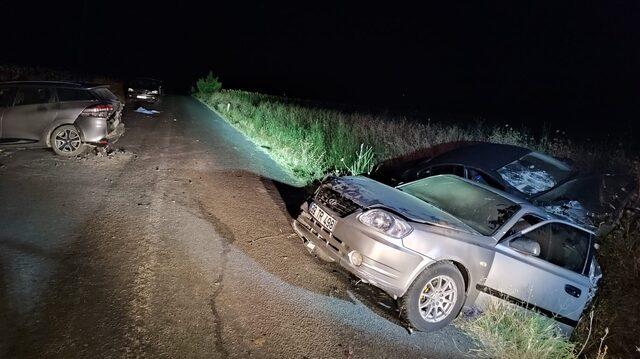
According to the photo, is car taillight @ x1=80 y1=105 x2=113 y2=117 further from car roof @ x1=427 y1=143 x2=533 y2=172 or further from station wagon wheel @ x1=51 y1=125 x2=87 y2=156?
car roof @ x1=427 y1=143 x2=533 y2=172

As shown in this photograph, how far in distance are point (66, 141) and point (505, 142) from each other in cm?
1158

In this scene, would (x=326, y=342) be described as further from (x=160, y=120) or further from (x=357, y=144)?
(x=160, y=120)

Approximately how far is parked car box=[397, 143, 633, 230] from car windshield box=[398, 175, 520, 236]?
5.41ft

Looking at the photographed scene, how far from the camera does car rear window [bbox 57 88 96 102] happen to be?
8914mm

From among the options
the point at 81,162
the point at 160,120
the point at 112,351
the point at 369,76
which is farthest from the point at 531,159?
the point at 369,76

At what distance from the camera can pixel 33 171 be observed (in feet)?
25.8

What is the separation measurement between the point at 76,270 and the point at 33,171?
14.7ft

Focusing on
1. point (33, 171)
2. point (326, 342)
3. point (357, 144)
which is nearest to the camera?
point (326, 342)

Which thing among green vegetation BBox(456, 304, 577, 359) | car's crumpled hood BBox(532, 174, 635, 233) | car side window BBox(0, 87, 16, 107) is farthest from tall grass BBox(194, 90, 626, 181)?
car side window BBox(0, 87, 16, 107)

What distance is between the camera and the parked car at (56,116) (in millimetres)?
8438

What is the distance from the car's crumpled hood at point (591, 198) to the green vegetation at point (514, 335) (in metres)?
2.59

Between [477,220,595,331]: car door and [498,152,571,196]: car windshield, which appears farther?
[498,152,571,196]: car windshield

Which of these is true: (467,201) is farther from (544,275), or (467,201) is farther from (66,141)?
(66,141)

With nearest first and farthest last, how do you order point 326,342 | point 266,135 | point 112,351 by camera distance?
point 112,351 < point 326,342 < point 266,135
